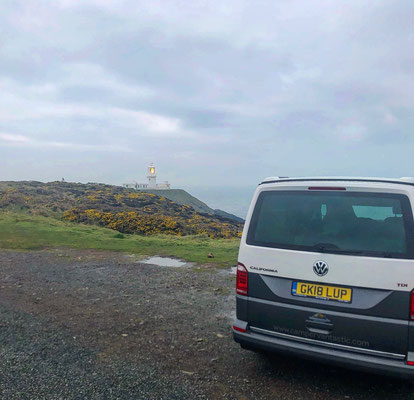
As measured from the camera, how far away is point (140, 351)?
493cm

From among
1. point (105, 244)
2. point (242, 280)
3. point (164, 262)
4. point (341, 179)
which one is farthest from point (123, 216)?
point (341, 179)

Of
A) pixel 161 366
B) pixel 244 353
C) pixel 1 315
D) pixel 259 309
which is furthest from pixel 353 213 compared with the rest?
pixel 1 315

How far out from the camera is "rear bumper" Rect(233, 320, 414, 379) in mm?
3439

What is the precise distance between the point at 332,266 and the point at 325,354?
87 centimetres

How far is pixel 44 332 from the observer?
548 centimetres

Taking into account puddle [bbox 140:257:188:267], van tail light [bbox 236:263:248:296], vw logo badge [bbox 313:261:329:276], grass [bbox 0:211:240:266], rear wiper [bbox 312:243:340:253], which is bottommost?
puddle [bbox 140:257:188:267]

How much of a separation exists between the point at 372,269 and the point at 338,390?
4.74 feet

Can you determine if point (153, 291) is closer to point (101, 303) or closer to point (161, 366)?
point (101, 303)

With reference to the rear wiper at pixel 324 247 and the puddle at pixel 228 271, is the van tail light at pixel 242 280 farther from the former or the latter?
the puddle at pixel 228 271

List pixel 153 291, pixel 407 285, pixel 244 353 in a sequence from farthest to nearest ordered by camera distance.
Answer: pixel 153 291, pixel 244 353, pixel 407 285

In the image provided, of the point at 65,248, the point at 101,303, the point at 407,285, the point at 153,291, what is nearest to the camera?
the point at 407,285

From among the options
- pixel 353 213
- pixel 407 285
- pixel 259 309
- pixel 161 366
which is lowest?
pixel 161 366

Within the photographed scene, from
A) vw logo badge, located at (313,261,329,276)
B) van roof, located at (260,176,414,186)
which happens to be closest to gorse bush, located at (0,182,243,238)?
van roof, located at (260,176,414,186)

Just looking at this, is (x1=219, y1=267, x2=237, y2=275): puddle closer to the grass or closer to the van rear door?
the grass
